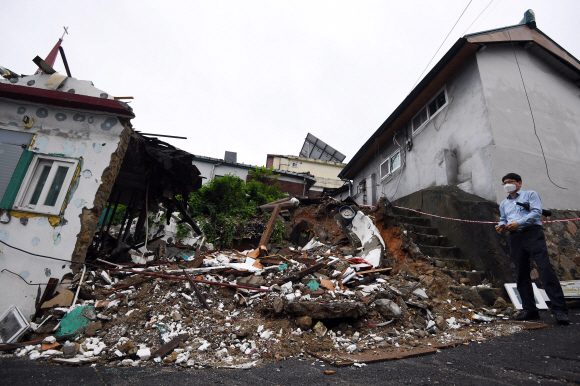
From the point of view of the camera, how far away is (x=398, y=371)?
224 cm

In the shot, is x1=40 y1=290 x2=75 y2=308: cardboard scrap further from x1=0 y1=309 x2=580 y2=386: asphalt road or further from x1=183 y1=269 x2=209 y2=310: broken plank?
x1=183 y1=269 x2=209 y2=310: broken plank

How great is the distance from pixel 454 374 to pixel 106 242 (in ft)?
22.3

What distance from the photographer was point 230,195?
1214cm

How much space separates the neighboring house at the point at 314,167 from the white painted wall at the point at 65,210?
19.8m

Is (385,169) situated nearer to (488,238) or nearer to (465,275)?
(488,238)

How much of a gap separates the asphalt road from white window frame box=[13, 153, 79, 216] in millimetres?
2234

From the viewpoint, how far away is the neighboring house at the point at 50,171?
3928 millimetres

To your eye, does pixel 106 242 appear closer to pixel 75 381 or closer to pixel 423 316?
pixel 75 381

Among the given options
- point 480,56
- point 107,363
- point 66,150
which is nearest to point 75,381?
point 107,363

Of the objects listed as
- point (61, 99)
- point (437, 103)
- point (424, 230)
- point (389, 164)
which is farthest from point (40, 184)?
point (389, 164)

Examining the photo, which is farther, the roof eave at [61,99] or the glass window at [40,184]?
the roof eave at [61,99]

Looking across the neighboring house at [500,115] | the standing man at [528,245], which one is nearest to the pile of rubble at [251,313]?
the standing man at [528,245]

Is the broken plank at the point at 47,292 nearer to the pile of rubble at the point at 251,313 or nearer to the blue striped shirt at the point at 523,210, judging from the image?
the pile of rubble at the point at 251,313

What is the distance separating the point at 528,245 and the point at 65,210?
6671mm
